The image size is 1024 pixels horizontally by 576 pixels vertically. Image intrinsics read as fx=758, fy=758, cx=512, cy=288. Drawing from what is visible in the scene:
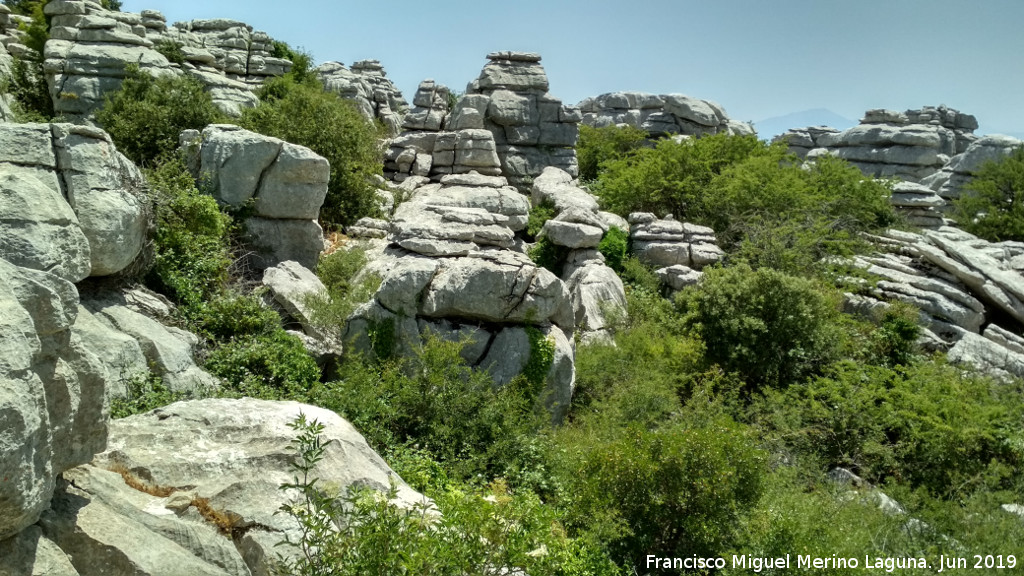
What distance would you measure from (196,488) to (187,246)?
753 centimetres

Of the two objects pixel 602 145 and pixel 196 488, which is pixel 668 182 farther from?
pixel 196 488

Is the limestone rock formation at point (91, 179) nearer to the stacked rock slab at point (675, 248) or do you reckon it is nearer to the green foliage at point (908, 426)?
the green foliage at point (908, 426)

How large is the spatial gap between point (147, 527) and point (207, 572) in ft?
1.80

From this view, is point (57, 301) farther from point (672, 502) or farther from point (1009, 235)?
point (1009, 235)

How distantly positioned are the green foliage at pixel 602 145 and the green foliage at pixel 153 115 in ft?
56.4

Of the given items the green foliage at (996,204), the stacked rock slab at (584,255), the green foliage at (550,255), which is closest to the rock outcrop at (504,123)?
the stacked rock slab at (584,255)

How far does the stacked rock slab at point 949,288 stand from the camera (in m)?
18.4

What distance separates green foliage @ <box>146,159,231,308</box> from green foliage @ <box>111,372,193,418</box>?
290 centimetres

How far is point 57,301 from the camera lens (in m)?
4.56

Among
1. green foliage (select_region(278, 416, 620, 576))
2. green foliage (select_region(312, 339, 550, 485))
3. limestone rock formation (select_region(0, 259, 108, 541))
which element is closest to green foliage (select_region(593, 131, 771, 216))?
green foliage (select_region(312, 339, 550, 485))

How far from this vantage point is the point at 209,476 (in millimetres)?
6215

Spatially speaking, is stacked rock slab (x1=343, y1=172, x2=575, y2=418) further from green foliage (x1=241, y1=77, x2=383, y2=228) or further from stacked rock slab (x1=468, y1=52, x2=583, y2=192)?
stacked rock slab (x1=468, y1=52, x2=583, y2=192)

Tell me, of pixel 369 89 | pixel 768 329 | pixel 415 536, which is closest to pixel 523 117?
pixel 369 89

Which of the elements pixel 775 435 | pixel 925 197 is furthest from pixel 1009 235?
pixel 775 435
